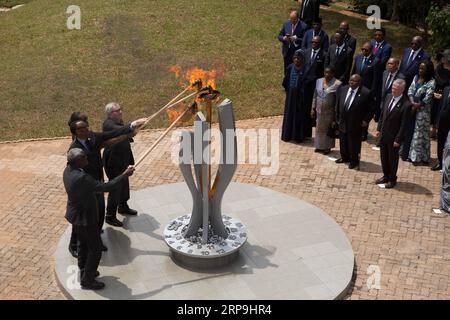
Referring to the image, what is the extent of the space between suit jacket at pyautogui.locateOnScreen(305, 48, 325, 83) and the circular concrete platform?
3480mm

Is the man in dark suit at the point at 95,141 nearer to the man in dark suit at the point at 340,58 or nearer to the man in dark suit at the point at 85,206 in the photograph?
the man in dark suit at the point at 85,206

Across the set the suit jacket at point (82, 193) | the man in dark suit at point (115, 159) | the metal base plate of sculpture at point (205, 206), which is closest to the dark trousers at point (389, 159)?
the metal base plate of sculpture at point (205, 206)

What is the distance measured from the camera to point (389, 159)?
37.2 ft

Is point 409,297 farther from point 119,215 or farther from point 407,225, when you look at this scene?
point 119,215

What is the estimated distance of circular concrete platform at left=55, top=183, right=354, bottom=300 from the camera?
325 inches

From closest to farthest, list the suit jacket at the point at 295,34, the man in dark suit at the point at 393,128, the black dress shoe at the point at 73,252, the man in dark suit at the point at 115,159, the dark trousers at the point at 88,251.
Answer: the dark trousers at the point at 88,251 < the black dress shoe at the point at 73,252 < the man in dark suit at the point at 115,159 < the man in dark suit at the point at 393,128 < the suit jacket at the point at 295,34

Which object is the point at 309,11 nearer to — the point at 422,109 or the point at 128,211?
the point at 422,109

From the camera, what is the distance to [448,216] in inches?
412

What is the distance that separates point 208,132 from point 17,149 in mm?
6389

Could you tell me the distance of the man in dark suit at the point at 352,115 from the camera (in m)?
11.6

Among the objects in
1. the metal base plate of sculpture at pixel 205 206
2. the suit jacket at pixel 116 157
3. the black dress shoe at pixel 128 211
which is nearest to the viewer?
the metal base plate of sculpture at pixel 205 206

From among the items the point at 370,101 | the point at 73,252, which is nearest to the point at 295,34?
the point at 370,101

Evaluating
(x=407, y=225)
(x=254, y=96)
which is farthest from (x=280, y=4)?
(x=407, y=225)

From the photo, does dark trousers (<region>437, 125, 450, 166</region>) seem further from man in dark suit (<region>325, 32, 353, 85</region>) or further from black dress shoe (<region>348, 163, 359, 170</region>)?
man in dark suit (<region>325, 32, 353, 85</region>)
